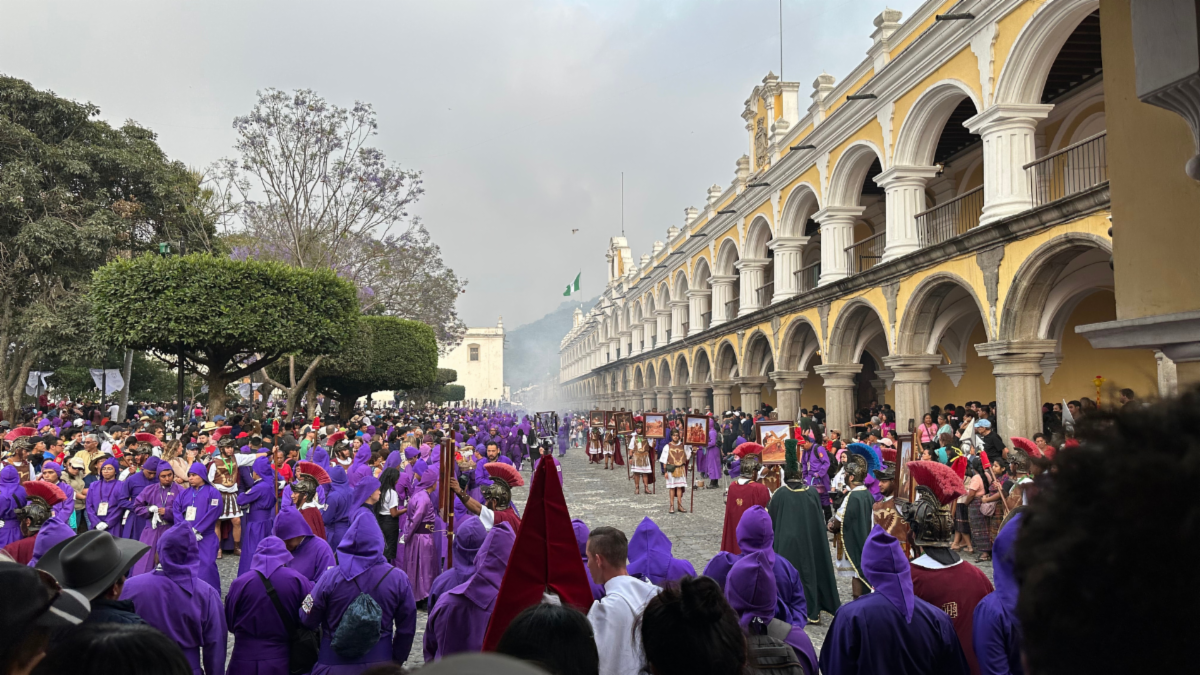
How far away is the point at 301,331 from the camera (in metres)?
22.2

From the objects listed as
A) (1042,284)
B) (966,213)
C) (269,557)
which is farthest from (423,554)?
(966,213)

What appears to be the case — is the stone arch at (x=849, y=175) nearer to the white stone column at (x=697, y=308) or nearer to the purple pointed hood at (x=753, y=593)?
the white stone column at (x=697, y=308)

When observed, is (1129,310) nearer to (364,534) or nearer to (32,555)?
(364,534)

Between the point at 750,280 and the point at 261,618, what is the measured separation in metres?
25.4

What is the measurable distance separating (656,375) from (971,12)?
30.0 meters

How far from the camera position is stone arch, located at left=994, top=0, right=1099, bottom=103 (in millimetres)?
12602

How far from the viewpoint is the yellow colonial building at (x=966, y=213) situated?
459cm

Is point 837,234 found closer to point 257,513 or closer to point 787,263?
point 787,263

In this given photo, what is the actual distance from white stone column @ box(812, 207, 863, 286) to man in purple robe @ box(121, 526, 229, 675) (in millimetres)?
18808

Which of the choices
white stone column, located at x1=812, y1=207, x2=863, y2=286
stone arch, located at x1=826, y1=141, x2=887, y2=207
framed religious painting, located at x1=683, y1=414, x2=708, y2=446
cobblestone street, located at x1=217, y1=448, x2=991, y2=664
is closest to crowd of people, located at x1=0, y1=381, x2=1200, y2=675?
cobblestone street, located at x1=217, y1=448, x2=991, y2=664

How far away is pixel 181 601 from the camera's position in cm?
424

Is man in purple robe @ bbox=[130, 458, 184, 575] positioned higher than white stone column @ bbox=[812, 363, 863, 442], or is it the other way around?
white stone column @ bbox=[812, 363, 863, 442]

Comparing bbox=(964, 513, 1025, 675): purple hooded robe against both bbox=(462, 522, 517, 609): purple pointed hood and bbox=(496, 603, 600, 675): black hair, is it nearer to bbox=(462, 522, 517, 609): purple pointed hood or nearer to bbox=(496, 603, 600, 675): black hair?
bbox=(496, 603, 600, 675): black hair

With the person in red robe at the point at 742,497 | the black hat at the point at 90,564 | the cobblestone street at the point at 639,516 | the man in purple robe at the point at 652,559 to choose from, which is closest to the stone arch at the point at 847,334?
the cobblestone street at the point at 639,516
